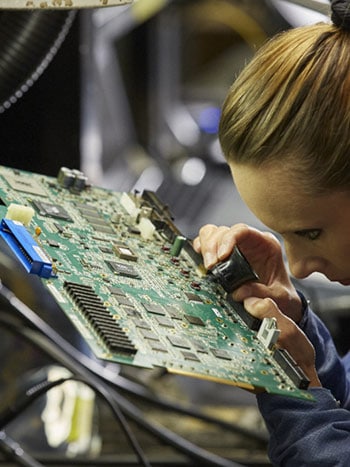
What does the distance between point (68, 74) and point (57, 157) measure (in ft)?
0.64

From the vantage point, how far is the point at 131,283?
1.66 metres

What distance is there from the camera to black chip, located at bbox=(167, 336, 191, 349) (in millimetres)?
1485

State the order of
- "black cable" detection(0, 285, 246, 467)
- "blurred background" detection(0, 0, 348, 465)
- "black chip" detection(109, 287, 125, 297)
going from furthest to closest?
"blurred background" detection(0, 0, 348, 465) < "black cable" detection(0, 285, 246, 467) < "black chip" detection(109, 287, 125, 297)

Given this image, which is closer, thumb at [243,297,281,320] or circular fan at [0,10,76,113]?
thumb at [243,297,281,320]

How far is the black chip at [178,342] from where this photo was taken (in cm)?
149

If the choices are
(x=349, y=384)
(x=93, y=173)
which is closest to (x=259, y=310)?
(x=349, y=384)

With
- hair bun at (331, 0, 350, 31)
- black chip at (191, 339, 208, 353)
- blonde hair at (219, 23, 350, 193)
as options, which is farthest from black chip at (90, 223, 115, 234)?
hair bun at (331, 0, 350, 31)

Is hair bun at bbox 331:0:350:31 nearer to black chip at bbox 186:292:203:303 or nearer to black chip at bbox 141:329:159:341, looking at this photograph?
black chip at bbox 186:292:203:303

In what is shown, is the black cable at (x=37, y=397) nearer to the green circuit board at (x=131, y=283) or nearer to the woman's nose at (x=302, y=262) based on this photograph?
the green circuit board at (x=131, y=283)

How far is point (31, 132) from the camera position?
2572 millimetres

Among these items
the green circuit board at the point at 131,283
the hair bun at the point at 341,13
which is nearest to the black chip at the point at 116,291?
the green circuit board at the point at 131,283

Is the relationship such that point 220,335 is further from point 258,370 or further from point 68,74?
point 68,74

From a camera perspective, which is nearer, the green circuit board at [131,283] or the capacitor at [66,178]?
the green circuit board at [131,283]

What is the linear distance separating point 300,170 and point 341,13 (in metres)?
0.25
